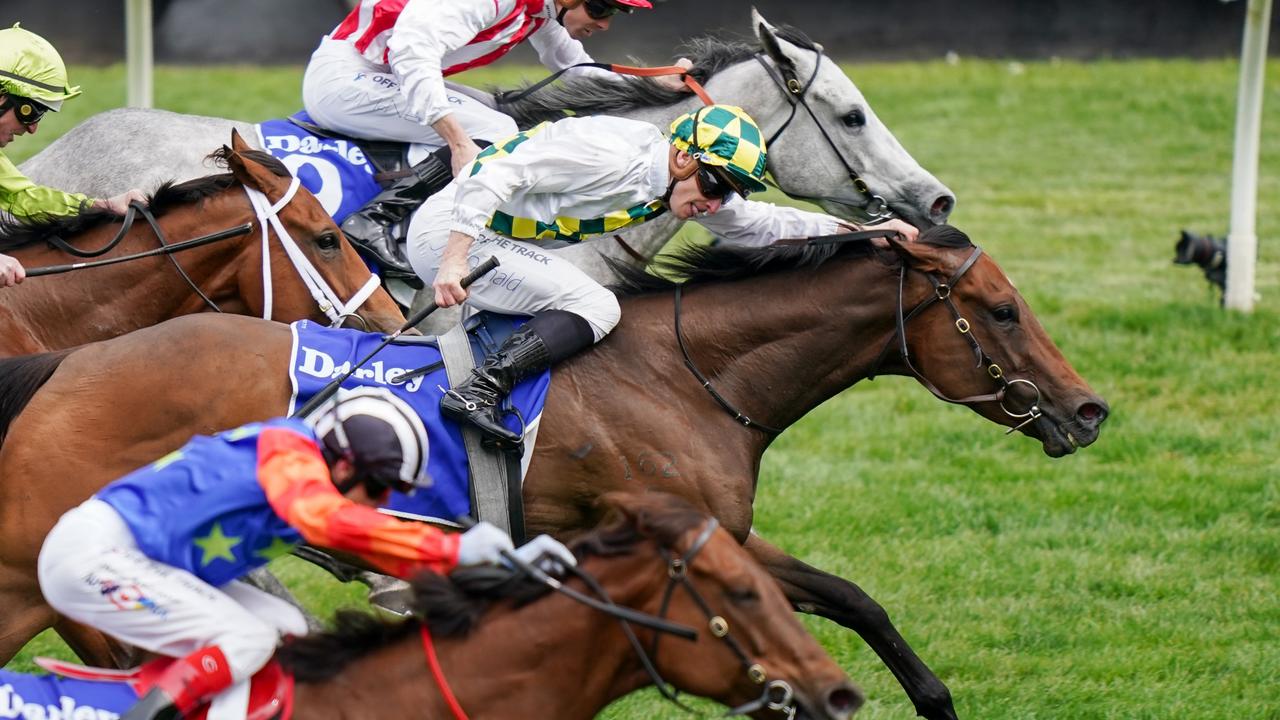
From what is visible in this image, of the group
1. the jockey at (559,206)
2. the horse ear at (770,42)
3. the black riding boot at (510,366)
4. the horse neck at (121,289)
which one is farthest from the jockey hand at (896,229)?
the horse neck at (121,289)

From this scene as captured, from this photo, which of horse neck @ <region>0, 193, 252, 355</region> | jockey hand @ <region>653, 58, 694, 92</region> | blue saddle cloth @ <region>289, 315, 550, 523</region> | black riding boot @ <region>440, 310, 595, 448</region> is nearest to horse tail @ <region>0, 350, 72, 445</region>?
blue saddle cloth @ <region>289, 315, 550, 523</region>

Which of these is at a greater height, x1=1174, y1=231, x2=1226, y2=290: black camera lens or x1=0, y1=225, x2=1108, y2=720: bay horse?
x1=0, y1=225, x2=1108, y2=720: bay horse

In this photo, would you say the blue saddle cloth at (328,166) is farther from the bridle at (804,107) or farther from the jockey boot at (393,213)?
the bridle at (804,107)

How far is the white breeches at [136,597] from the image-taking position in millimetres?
3750

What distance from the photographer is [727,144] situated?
5.01 m

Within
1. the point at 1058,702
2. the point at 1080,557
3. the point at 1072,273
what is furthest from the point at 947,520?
the point at 1072,273

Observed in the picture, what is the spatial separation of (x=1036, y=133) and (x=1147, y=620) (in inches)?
485

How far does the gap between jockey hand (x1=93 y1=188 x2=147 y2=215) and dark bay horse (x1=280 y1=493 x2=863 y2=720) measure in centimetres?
269

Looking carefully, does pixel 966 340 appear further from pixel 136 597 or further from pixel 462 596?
pixel 136 597

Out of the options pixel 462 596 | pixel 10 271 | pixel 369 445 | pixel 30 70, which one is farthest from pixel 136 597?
pixel 30 70

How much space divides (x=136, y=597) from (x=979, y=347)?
2.75 m

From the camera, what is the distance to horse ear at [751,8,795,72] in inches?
257

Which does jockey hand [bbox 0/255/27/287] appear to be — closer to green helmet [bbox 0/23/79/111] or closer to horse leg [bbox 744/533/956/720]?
green helmet [bbox 0/23/79/111]

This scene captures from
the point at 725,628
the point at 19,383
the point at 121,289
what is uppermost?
the point at 725,628
